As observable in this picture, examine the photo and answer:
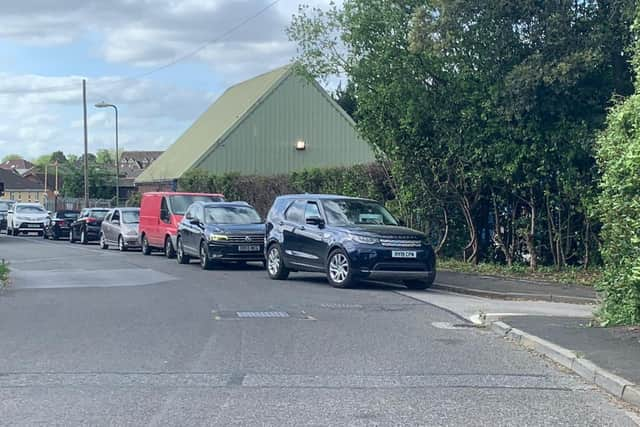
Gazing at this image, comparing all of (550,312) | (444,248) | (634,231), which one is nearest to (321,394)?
(634,231)

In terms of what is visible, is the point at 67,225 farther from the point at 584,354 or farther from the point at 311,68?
the point at 584,354

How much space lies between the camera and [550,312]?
14.2 m

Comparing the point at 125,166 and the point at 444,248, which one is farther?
the point at 125,166

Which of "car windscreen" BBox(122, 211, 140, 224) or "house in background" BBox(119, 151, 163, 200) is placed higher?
"house in background" BBox(119, 151, 163, 200)

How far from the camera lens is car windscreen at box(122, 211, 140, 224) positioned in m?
32.3

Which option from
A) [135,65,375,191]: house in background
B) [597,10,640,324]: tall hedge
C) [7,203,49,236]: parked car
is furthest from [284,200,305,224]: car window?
[7,203,49,236]: parked car

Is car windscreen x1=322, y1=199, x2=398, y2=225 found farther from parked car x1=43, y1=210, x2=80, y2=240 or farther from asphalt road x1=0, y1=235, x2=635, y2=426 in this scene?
parked car x1=43, y1=210, x2=80, y2=240

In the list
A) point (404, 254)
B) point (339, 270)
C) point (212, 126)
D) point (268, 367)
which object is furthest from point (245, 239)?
point (212, 126)

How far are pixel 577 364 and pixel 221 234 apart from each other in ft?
44.6

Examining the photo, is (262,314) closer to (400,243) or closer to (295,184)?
(400,243)

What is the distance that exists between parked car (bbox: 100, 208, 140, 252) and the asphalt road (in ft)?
52.8

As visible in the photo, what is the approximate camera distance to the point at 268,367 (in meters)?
9.22

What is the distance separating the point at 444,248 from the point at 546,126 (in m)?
5.35

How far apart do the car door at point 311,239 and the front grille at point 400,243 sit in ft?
4.19
